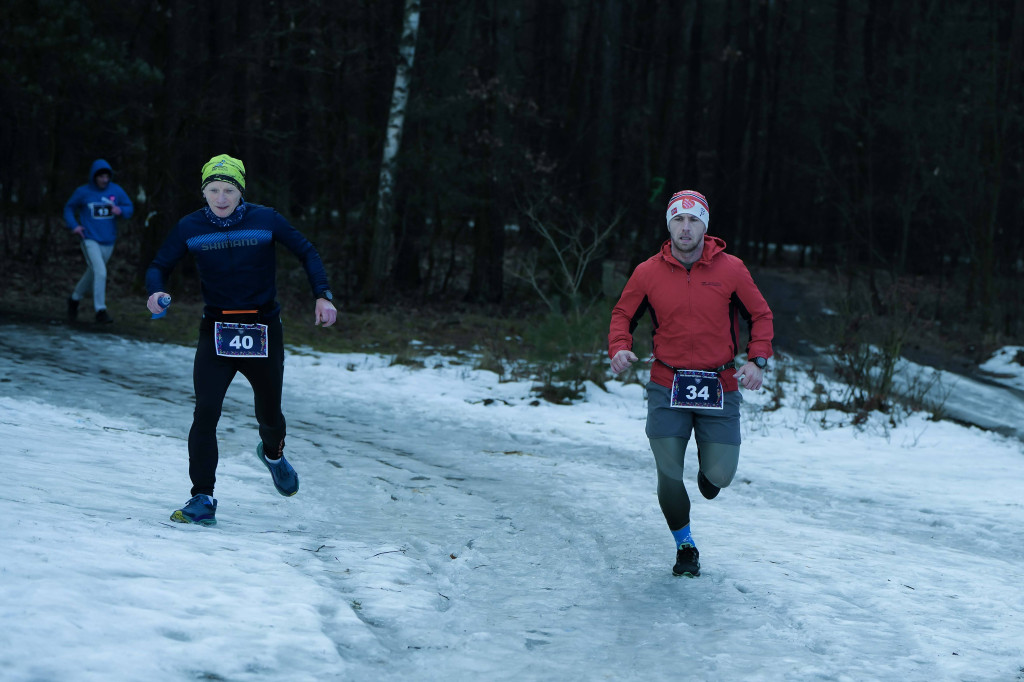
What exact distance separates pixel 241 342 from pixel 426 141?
18.6m

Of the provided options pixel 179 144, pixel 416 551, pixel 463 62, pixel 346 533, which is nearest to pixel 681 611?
pixel 416 551

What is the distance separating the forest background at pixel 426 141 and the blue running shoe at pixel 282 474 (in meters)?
6.59

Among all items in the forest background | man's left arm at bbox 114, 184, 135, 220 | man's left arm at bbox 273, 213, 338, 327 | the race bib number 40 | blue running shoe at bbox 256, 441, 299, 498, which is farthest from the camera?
the forest background

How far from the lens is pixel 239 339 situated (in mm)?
5867

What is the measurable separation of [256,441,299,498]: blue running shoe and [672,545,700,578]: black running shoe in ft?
8.27

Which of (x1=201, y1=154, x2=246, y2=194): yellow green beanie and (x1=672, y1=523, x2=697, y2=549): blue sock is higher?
(x1=201, y1=154, x2=246, y2=194): yellow green beanie

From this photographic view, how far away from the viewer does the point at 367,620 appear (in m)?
4.69

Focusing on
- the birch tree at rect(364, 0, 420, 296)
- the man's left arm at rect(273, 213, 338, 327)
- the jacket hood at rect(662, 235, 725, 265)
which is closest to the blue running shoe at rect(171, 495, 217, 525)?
the man's left arm at rect(273, 213, 338, 327)

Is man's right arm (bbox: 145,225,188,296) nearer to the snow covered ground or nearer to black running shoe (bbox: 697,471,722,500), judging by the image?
the snow covered ground

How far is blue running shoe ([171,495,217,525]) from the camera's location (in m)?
5.84

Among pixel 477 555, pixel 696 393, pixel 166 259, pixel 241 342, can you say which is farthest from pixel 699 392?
pixel 166 259

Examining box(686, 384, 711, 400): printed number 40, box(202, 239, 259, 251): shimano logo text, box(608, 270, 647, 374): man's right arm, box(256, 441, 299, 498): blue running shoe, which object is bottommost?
box(256, 441, 299, 498): blue running shoe

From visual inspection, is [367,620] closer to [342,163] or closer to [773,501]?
[773,501]

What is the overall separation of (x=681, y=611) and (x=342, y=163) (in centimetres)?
1773
